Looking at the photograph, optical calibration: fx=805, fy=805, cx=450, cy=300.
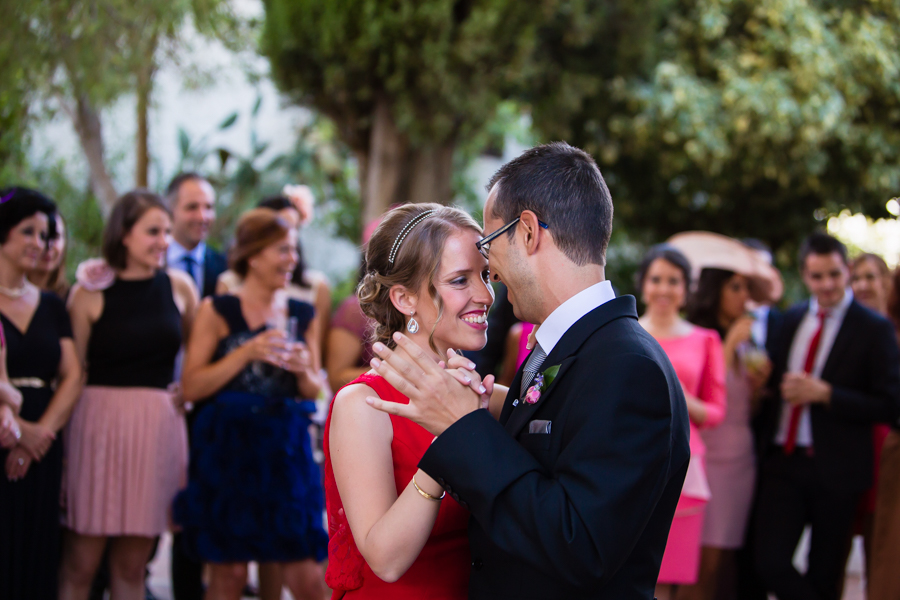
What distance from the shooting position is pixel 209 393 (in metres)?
4.02

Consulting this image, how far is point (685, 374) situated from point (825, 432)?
90 cm

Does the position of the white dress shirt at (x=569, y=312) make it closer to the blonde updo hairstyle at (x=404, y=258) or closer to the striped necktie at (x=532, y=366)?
the striped necktie at (x=532, y=366)

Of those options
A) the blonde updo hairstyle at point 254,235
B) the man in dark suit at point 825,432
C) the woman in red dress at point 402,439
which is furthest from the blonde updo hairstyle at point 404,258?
the man in dark suit at point 825,432

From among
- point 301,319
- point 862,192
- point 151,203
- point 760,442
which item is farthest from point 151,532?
point 862,192

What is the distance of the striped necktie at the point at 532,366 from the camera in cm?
188

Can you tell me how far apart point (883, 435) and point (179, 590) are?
14.4 ft

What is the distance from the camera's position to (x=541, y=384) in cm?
181

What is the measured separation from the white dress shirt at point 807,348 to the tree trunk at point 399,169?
4583 millimetres

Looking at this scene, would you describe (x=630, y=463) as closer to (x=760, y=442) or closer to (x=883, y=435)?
(x=760, y=442)

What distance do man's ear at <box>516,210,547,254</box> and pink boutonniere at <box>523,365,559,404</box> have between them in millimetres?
275

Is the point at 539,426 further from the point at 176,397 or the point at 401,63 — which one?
the point at 401,63

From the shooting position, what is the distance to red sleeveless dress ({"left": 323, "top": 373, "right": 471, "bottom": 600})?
7.05 ft

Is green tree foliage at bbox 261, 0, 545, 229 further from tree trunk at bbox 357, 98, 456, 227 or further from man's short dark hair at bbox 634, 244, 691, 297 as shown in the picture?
man's short dark hair at bbox 634, 244, 691, 297

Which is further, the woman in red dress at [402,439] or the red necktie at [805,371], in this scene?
the red necktie at [805,371]
